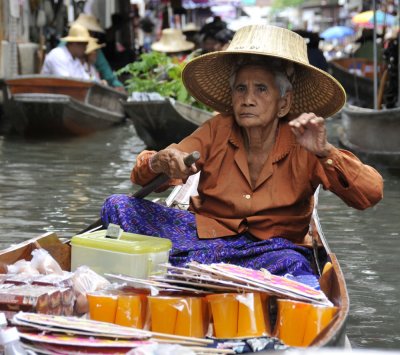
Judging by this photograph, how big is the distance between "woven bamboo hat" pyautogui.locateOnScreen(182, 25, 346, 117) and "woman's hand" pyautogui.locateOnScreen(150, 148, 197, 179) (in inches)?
18.9

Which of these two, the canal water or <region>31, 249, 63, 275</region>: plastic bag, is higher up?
<region>31, 249, 63, 275</region>: plastic bag

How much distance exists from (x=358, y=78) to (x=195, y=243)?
14.6 meters

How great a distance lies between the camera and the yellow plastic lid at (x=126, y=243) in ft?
11.7

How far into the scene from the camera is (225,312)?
3018mm

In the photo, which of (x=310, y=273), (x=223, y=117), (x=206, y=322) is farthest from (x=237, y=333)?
(x=223, y=117)

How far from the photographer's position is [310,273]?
3.67 m

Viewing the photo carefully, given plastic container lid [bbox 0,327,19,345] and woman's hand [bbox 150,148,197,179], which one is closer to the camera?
plastic container lid [bbox 0,327,19,345]

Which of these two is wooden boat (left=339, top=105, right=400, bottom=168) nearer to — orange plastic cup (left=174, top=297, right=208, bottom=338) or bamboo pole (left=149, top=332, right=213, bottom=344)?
orange plastic cup (left=174, top=297, right=208, bottom=338)

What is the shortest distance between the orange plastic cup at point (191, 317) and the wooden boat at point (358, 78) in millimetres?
14507

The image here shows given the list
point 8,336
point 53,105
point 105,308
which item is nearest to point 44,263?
point 105,308

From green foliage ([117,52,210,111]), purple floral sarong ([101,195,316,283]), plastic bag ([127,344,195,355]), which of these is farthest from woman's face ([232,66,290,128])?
green foliage ([117,52,210,111])

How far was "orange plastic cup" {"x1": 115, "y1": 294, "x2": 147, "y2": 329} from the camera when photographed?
3049mm

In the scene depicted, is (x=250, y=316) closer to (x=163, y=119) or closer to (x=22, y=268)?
(x=22, y=268)

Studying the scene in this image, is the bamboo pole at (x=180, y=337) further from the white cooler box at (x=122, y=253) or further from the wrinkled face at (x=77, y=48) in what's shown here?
the wrinkled face at (x=77, y=48)
